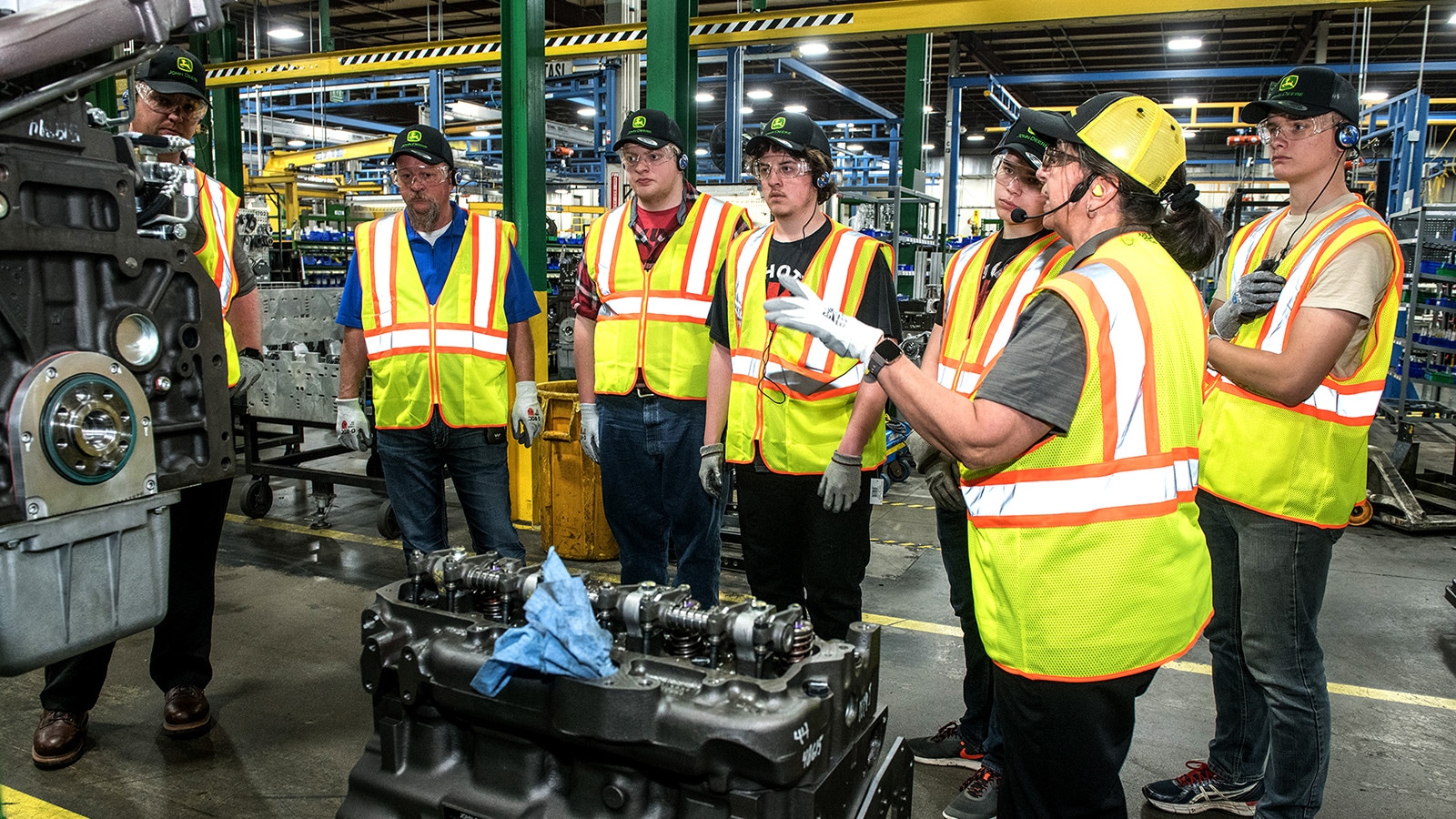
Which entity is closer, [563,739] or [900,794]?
[563,739]

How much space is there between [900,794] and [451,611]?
105cm

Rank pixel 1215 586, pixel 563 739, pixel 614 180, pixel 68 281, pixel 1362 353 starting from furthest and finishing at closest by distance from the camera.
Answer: pixel 614 180
pixel 1215 586
pixel 1362 353
pixel 563 739
pixel 68 281

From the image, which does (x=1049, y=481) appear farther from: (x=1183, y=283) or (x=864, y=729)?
(x=864, y=729)

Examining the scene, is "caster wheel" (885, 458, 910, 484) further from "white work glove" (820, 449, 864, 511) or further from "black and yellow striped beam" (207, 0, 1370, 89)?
"white work glove" (820, 449, 864, 511)

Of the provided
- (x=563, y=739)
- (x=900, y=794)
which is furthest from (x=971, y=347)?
(x=563, y=739)

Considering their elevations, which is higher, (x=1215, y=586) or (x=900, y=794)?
(x=1215, y=586)

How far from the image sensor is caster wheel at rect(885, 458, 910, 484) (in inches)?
261

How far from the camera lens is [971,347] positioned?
237 centimetres

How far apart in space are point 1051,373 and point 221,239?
8.58 ft

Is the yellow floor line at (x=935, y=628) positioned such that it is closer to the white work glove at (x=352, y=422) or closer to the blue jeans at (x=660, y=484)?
the blue jeans at (x=660, y=484)

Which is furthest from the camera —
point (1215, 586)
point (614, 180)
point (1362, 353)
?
point (614, 180)

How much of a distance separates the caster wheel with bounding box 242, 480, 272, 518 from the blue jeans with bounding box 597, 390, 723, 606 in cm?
340

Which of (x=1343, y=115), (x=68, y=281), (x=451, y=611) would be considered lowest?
(x=451, y=611)

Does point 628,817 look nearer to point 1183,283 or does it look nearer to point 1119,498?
point 1119,498
